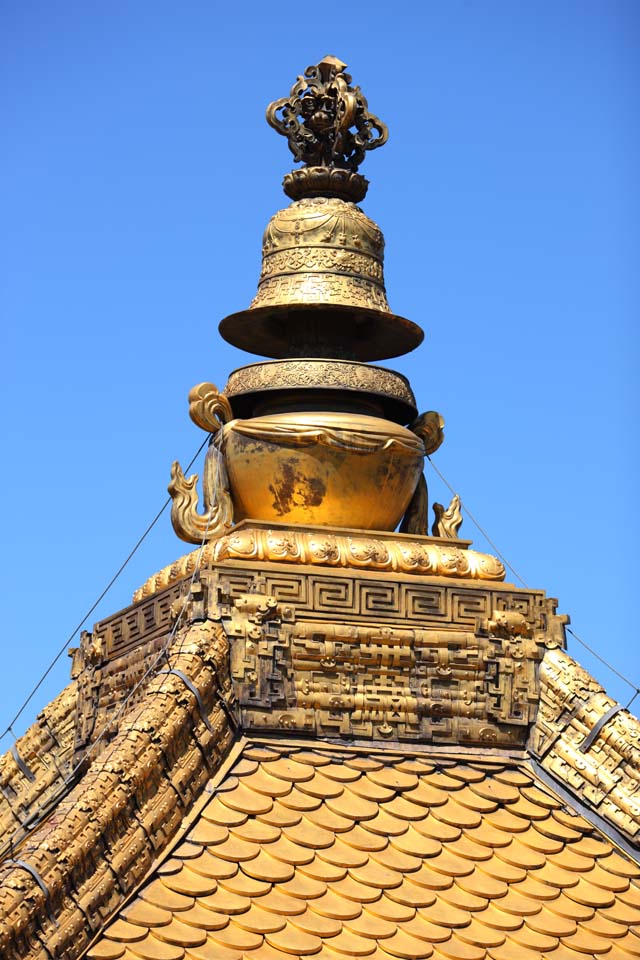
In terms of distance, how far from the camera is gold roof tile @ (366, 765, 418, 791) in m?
16.7

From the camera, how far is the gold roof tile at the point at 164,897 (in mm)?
15086

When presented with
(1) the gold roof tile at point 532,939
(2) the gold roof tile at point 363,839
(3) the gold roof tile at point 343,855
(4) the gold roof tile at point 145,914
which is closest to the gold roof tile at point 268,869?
(3) the gold roof tile at point 343,855

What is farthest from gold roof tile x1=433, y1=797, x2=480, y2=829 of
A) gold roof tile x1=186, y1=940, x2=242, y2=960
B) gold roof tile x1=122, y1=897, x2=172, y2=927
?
gold roof tile x1=122, y1=897, x2=172, y2=927

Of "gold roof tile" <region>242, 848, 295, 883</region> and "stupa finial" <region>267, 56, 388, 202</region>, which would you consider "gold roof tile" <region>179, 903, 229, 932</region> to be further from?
"stupa finial" <region>267, 56, 388, 202</region>

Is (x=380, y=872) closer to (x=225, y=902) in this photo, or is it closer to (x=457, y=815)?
(x=457, y=815)

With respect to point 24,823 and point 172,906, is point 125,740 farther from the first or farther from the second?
point 24,823

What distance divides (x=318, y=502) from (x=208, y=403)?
4.27 feet

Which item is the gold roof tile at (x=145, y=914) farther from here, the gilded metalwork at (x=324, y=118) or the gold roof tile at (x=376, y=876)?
the gilded metalwork at (x=324, y=118)

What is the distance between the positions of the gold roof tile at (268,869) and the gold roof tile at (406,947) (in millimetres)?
852

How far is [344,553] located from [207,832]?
8.92ft

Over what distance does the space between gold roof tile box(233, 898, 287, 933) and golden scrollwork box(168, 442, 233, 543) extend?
→ 3.80 metres

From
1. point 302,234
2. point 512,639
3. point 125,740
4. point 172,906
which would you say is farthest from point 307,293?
point 172,906

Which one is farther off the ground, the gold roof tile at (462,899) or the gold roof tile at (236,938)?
the gold roof tile at (462,899)

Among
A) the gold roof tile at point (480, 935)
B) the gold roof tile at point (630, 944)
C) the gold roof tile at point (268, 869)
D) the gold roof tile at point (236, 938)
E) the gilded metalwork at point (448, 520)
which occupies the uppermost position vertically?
the gilded metalwork at point (448, 520)
